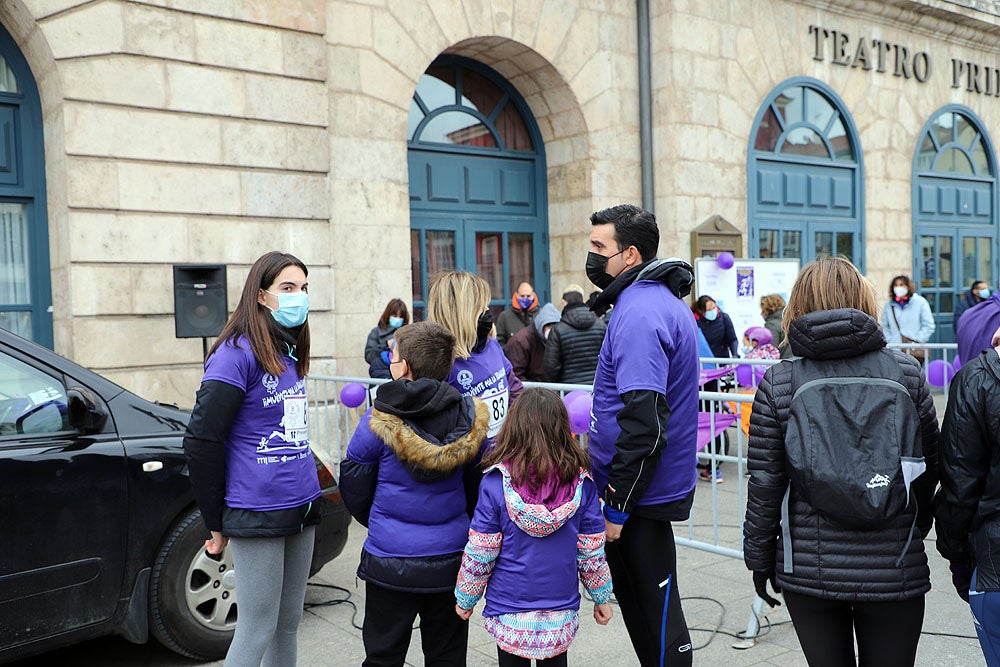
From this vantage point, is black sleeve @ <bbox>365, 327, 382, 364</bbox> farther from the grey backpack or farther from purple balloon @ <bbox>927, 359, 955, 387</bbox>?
the grey backpack

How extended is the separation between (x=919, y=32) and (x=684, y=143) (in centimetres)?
595

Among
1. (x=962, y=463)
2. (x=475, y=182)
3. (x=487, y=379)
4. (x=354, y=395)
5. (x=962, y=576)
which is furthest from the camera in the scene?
(x=475, y=182)

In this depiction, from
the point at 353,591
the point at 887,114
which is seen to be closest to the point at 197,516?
the point at 353,591

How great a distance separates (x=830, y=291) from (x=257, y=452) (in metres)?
2.03

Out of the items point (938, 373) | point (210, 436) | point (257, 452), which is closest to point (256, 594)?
point (257, 452)

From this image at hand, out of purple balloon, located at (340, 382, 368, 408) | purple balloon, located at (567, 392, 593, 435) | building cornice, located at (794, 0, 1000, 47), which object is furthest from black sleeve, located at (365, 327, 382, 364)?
building cornice, located at (794, 0, 1000, 47)

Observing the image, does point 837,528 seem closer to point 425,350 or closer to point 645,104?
point 425,350

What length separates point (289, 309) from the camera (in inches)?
136

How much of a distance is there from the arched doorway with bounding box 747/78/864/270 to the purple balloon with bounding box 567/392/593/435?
8.09 metres

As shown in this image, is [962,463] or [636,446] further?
[636,446]

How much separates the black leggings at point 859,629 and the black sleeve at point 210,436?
75.5 inches

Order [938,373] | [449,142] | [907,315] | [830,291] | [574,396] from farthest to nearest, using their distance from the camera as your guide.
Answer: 1. [907,315]
2. [449,142]
3. [938,373]
4. [574,396]
5. [830,291]

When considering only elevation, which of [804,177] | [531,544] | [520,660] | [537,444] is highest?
[804,177]

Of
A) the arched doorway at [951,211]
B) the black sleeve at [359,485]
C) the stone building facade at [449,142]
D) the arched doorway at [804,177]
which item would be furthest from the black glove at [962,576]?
the arched doorway at [951,211]
